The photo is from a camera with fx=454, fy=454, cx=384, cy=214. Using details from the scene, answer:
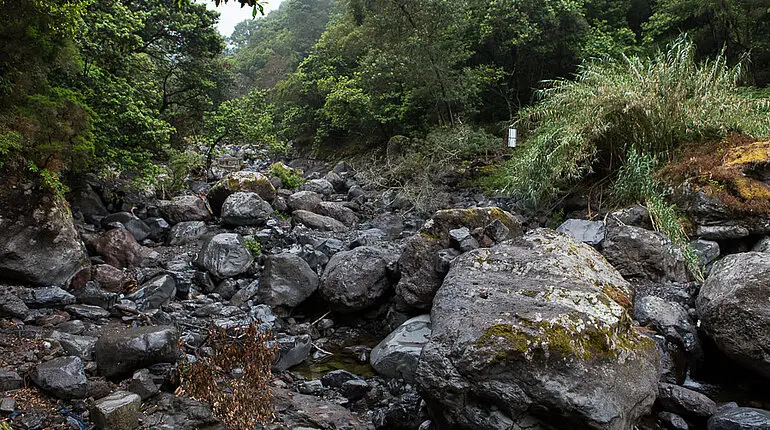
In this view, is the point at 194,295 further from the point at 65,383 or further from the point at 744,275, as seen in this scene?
the point at 744,275

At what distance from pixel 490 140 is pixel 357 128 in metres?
7.15

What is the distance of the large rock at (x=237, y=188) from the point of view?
10.2m

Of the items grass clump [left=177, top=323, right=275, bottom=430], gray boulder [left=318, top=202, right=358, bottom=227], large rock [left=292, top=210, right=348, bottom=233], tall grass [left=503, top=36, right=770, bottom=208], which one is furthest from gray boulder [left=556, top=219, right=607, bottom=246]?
gray boulder [left=318, top=202, right=358, bottom=227]

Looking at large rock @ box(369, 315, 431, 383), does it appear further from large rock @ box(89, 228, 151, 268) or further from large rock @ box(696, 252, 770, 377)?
large rock @ box(89, 228, 151, 268)

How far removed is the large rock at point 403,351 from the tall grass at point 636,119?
3.20 m

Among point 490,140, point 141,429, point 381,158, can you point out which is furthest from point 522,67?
point 141,429

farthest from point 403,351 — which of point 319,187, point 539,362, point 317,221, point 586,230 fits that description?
point 319,187

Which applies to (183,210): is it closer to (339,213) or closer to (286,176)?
(339,213)

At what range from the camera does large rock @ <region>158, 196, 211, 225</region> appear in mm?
9305

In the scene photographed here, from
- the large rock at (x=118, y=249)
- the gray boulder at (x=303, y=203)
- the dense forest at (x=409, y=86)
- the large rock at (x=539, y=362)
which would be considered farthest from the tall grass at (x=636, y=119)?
the large rock at (x=118, y=249)

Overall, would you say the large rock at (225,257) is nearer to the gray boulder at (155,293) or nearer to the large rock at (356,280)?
the gray boulder at (155,293)

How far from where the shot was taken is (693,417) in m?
3.54

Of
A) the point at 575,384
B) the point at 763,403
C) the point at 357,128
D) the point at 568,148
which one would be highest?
the point at 357,128

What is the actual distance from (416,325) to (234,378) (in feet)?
6.35
